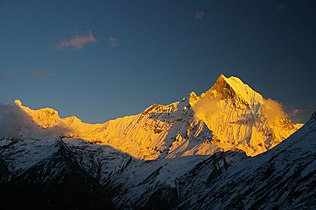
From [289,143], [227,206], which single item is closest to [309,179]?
[227,206]

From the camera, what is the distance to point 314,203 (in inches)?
4488

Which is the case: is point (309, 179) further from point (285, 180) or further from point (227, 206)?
point (227, 206)

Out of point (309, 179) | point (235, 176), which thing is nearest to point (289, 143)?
point (235, 176)

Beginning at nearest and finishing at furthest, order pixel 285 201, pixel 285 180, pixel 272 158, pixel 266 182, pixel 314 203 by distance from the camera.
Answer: pixel 314 203 < pixel 285 201 < pixel 285 180 < pixel 266 182 < pixel 272 158

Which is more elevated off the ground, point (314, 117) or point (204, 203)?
point (314, 117)

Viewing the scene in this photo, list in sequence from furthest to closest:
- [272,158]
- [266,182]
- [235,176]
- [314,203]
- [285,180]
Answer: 1. [235,176]
2. [272,158]
3. [266,182]
4. [285,180]
5. [314,203]

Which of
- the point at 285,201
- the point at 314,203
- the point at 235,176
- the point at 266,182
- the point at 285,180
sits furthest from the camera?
the point at 235,176

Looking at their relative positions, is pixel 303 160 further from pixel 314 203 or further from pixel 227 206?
pixel 314 203

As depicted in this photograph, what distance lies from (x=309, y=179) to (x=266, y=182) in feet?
88.6

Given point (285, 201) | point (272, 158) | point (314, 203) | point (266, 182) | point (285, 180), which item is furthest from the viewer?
point (272, 158)

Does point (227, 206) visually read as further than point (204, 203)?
No

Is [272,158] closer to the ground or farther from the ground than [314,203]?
farther from the ground

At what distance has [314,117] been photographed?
198m

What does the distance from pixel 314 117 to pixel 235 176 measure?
42337mm
